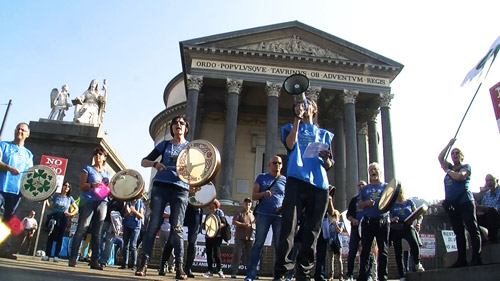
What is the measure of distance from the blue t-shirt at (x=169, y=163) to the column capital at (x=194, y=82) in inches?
764

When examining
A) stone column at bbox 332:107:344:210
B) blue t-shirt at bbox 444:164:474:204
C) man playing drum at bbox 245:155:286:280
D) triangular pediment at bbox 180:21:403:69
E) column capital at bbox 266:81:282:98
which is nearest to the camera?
blue t-shirt at bbox 444:164:474:204

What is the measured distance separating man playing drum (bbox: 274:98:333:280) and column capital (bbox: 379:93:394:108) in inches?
897

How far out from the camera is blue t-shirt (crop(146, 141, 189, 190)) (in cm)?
540

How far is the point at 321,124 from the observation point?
30422 mm

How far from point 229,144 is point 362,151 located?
34.7ft

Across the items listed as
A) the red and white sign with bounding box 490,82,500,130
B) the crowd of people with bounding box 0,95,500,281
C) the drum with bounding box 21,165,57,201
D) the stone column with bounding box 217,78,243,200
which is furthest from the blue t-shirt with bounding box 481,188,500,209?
the stone column with bounding box 217,78,243,200

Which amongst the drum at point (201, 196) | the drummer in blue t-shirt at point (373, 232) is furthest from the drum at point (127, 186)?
the drummer in blue t-shirt at point (373, 232)

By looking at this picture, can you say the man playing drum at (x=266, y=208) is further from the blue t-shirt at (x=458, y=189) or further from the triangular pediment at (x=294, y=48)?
the triangular pediment at (x=294, y=48)

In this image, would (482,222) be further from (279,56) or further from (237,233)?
(279,56)

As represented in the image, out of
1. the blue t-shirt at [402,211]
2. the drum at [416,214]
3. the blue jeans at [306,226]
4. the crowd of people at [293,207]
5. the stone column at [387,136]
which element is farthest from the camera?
the stone column at [387,136]

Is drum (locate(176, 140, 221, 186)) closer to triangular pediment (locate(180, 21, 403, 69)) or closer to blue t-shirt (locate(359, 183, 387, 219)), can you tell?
blue t-shirt (locate(359, 183, 387, 219))

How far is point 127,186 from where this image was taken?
6.80m

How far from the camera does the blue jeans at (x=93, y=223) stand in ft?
21.8

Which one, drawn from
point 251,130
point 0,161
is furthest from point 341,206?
point 0,161
